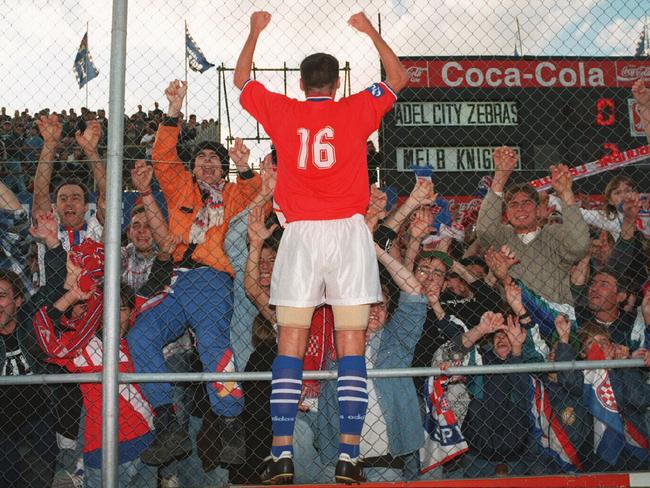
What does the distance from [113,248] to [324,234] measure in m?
1.16

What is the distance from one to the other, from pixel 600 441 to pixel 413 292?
4.54ft

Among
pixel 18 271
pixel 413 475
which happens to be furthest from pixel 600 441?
pixel 18 271

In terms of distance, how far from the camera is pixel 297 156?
3.26 meters

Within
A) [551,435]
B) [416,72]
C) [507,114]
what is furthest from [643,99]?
[507,114]

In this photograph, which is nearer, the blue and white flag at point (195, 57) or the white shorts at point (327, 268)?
the white shorts at point (327, 268)

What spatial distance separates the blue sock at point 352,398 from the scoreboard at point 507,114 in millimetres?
7191

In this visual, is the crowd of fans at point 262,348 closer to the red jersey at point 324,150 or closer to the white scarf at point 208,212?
the white scarf at point 208,212

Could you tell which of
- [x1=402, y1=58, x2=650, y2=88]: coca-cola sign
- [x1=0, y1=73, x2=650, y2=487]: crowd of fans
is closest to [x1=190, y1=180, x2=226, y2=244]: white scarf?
[x1=0, y1=73, x2=650, y2=487]: crowd of fans

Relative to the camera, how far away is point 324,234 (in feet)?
10.4

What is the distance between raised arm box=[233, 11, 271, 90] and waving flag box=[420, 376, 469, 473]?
6.68 ft

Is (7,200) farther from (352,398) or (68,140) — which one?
(352,398)

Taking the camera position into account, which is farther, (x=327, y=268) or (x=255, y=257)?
(x=255, y=257)

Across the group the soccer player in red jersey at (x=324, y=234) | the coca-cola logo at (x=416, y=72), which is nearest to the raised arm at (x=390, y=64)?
the soccer player in red jersey at (x=324, y=234)

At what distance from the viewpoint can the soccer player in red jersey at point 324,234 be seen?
3059mm
